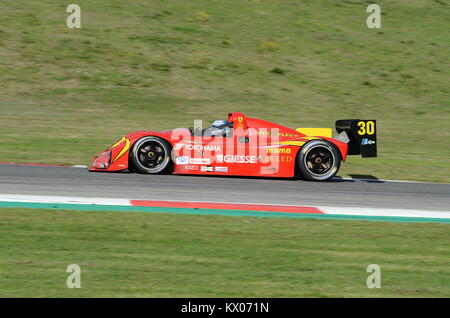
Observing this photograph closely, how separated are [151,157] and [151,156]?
20 mm

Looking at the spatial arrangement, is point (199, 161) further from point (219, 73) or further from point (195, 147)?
point (219, 73)

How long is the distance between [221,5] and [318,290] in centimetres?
2693

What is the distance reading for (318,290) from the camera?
5.98 m

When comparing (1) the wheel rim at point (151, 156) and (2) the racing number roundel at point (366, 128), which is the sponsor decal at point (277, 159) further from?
(1) the wheel rim at point (151, 156)

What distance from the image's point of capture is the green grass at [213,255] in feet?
19.5

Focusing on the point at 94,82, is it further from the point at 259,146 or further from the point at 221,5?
the point at 259,146

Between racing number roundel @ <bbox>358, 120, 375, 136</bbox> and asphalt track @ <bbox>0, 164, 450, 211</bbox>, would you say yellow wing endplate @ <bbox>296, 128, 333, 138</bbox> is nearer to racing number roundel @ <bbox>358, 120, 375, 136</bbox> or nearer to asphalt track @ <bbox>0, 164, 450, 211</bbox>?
racing number roundel @ <bbox>358, 120, 375, 136</bbox>

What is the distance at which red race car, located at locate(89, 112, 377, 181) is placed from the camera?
12.0 meters

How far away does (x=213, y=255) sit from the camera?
7.09 metres

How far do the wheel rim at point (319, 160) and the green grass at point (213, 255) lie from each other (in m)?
3.31

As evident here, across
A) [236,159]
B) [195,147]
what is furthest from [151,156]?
[236,159]
